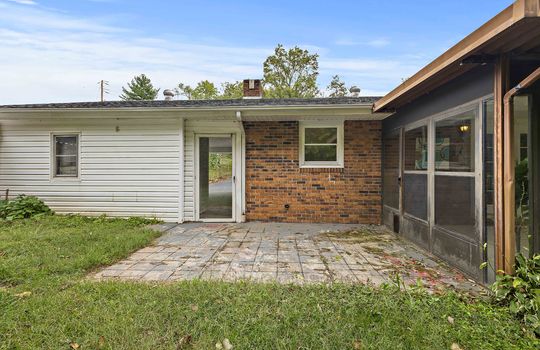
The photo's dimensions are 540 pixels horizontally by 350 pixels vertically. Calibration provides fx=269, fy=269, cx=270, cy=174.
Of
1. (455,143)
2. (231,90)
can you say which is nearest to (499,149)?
(455,143)

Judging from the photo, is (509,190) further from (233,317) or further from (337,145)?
(337,145)

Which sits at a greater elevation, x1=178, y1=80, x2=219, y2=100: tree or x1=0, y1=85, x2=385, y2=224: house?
x1=178, y1=80, x2=219, y2=100: tree

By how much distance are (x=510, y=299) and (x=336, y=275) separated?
5.19ft

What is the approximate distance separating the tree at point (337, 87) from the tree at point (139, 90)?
1084 inches

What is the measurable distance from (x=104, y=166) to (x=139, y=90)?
128ft

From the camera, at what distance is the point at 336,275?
3186mm

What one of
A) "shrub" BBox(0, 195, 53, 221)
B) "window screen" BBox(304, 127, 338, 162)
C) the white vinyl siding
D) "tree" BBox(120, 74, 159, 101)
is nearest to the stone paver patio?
the white vinyl siding

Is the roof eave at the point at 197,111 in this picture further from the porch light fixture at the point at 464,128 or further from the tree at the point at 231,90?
the tree at the point at 231,90

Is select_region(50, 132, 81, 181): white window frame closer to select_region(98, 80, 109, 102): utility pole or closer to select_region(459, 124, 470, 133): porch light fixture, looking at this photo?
select_region(459, 124, 470, 133): porch light fixture

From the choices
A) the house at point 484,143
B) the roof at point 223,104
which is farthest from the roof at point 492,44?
the roof at point 223,104

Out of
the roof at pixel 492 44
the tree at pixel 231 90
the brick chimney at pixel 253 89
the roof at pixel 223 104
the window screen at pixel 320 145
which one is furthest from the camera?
the tree at pixel 231 90

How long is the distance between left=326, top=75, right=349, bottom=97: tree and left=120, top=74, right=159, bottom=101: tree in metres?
27.5

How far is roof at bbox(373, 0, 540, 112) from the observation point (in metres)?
1.98

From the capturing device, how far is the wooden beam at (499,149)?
8.77 ft
